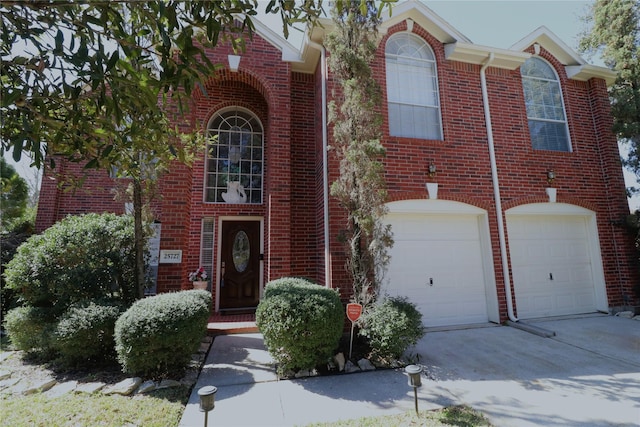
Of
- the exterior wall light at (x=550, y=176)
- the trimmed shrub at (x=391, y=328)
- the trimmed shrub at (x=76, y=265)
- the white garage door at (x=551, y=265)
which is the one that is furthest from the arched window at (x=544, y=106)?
the trimmed shrub at (x=76, y=265)

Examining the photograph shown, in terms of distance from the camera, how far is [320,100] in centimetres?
671

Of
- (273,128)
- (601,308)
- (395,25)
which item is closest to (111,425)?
(273,128)

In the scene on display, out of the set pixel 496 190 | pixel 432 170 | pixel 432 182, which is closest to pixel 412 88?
pixel 432 170

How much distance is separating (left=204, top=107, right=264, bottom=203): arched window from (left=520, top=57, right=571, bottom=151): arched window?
6594 mm

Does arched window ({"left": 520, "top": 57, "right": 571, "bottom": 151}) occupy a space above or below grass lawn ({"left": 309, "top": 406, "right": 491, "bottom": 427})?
above

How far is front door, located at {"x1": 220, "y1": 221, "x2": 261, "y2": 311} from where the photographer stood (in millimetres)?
7281

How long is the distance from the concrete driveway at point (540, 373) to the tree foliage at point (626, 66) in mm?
4398

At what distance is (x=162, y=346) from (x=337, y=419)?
219 cm

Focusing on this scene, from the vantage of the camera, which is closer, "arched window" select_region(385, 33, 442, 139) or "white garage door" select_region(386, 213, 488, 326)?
"white garage door" select_region(386, 213, 488, 326)

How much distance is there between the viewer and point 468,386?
3689mm

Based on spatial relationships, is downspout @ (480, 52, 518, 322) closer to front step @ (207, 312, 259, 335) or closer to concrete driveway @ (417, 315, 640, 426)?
concrete driveway @ (417, 315, 640, 426)

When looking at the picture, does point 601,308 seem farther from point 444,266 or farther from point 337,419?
point 337,419

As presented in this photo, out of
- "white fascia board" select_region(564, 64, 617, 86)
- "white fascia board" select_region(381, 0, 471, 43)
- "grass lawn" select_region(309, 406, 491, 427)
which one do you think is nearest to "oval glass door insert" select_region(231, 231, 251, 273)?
"grass lawn" select_region(309, 406, 491, 427)

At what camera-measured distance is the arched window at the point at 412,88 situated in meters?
6.73
